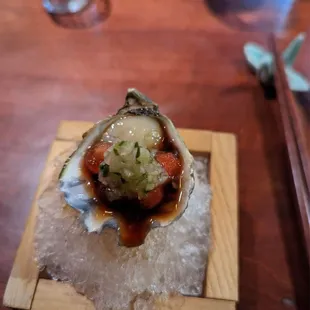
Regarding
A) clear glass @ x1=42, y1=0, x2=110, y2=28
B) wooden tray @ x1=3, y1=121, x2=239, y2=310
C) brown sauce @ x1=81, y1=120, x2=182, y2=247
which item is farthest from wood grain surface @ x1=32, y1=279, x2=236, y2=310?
clear glass @ x1=42, y1=0, x2=110, y2=28

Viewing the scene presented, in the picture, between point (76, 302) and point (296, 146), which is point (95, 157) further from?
point (296, 146)

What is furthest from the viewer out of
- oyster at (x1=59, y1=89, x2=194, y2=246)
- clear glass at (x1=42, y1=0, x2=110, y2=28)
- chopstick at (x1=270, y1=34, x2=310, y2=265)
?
clear glass at (x1=42, y1=0, x2=110, y2=28)

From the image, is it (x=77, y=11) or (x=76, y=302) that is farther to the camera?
(x=77, y=11)

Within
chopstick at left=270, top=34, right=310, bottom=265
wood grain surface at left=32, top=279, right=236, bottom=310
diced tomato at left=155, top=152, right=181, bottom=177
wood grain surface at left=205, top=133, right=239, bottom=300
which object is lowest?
wood grain surface at left=32, top=279, right=236, bottom=310

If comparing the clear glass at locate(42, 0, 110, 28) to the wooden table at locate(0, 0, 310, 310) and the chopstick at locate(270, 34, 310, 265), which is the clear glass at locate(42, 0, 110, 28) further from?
the chopstick at locate(270, 34, 310, 265)

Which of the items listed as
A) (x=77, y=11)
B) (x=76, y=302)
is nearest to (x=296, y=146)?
(x=76, y=302)

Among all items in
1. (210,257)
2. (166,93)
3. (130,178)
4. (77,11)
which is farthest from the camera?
(77,11)

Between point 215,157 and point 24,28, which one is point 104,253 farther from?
point 24,28

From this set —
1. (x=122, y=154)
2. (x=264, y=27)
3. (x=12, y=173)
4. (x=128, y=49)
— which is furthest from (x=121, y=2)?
(x=122, y=154)
